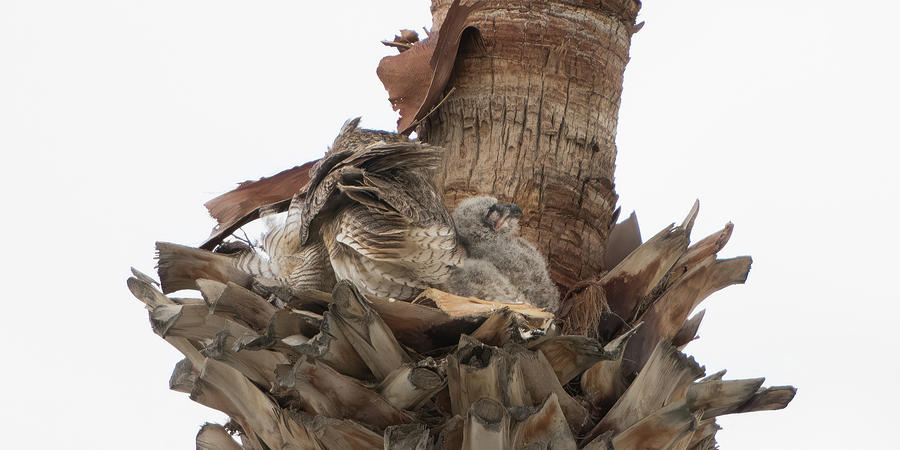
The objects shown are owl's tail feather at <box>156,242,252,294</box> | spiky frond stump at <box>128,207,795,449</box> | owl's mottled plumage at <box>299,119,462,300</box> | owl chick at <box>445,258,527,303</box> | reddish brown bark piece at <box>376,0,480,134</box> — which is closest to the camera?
spiky frond stump at <box>128,207,795,449</box>

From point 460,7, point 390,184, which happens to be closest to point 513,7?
point 460,7

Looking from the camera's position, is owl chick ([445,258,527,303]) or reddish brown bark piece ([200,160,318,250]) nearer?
owl chick ([445,258,527,303])

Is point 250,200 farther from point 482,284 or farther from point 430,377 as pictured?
point 430,377

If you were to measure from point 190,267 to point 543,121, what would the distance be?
1.13m

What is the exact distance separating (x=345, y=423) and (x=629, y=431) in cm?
70

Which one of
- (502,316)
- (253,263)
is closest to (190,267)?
(253,263)

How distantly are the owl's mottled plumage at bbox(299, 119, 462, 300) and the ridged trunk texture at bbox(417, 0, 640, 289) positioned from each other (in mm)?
327

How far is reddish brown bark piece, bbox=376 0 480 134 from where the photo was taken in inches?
127

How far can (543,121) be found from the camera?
10.7 feet

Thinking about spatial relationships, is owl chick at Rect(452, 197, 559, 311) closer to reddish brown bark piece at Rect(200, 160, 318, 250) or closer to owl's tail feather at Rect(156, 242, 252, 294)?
reddish brown bark piece at Rect(200, 160, 318, 250)

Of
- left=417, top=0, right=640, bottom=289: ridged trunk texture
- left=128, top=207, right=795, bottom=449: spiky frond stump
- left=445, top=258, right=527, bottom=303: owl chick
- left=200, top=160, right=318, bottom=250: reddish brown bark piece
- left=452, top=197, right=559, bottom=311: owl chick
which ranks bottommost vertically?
left=128, top=207, right=795, bottom=449: spiky frond stump

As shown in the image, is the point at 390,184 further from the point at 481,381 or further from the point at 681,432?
the point at 681,432

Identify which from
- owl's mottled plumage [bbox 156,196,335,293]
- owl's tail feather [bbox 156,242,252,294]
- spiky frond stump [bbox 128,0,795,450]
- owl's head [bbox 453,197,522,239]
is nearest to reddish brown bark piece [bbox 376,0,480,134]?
spiky frond stump [bbox 128,0,795,450]

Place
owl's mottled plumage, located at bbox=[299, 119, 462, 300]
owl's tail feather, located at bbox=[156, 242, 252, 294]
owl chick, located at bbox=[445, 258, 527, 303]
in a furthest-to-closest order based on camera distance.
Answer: owl's tail feather, located at bbox=[156, 242, 252, 294], owl chick, located at bbox=[445, 258, 527, 303], owl's mottled plumage, located at bbox=[299, 119, 462, 300]
